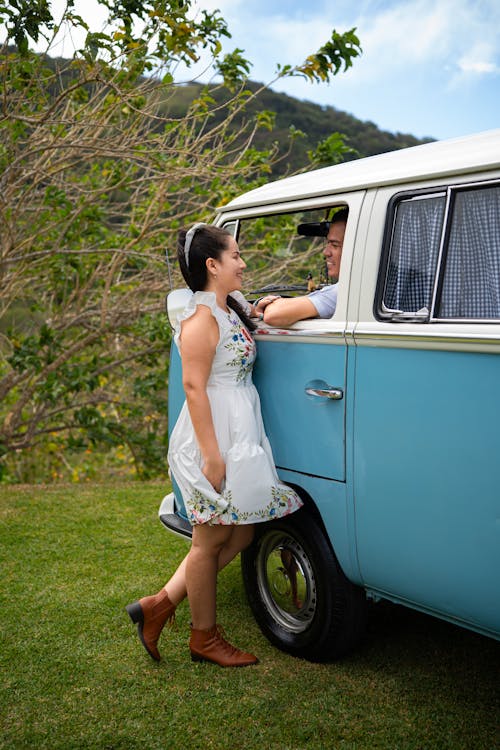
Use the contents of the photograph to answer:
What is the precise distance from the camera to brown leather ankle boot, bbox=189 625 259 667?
11.0 ft

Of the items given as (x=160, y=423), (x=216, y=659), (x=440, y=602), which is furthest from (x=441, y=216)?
(x=160, y=423)

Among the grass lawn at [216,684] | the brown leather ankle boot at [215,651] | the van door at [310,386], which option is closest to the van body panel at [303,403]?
the van door at [310,386]

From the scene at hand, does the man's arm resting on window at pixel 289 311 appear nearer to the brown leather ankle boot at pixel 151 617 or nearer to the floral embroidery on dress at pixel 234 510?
the floral embroidery on dress at pixel 234 510

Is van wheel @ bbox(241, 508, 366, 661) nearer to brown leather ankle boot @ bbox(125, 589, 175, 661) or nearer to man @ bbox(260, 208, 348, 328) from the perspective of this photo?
brown leather ankle boot @ bbox(125, 589, 175, 661)

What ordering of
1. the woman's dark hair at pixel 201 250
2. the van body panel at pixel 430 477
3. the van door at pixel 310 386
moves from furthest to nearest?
the woman's dark hair at pixel 201 250
the van door at pixel 310 386
the van body panel at pixel 430 477

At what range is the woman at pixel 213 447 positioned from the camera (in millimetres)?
3135

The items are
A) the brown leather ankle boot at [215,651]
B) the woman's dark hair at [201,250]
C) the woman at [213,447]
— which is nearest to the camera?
the woman at [213,447]

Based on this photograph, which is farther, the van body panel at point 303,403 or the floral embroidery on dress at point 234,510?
the floral embroidery on dress at point 234,510

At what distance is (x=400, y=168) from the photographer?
281 centimetres

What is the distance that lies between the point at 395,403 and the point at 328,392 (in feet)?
1.15

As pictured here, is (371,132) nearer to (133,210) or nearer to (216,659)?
(133,210)

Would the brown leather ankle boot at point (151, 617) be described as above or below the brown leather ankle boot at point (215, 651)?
above

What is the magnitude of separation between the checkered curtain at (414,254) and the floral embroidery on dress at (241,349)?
707 mm

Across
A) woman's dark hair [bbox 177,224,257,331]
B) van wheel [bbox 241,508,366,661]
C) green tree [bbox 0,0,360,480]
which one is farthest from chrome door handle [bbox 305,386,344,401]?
green tree [bbox 0,0,360,480]
